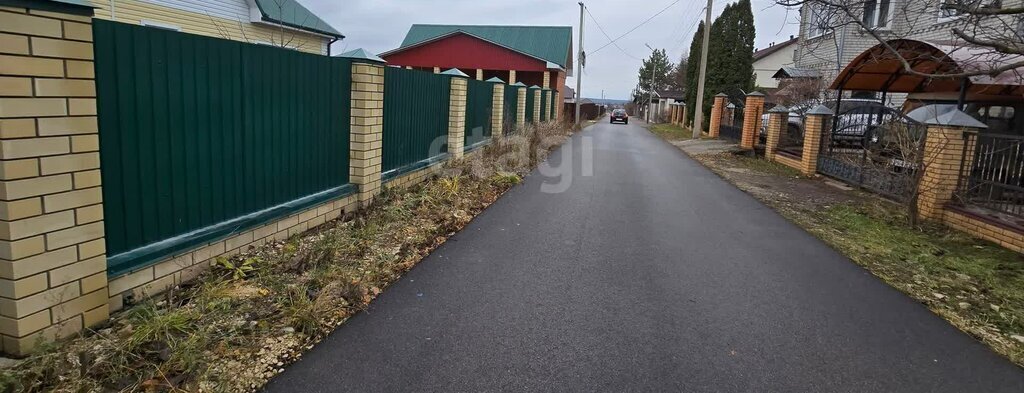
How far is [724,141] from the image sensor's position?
A: 22.5 m

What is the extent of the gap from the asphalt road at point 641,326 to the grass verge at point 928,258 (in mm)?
223

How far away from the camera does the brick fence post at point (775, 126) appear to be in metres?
15.3

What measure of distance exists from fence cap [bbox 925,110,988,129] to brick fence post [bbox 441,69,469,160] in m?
7.15

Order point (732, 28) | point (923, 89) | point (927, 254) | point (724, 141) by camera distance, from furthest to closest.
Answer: point (732, 28), point (724, 141), point (923, 89), point (927, 254)

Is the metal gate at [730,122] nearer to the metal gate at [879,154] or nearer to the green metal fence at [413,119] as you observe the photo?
the metal gate at [879,154]

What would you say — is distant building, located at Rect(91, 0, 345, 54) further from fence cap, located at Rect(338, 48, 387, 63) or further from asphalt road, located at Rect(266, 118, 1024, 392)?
asphalt road, located at Rect(266, 118, 1024, 392)

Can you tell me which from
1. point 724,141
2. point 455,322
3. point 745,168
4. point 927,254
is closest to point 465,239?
point 455,322

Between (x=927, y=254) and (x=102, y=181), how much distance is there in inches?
288

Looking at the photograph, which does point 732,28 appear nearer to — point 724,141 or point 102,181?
point 724,141

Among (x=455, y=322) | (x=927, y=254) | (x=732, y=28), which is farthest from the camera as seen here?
(x=732, y=28)

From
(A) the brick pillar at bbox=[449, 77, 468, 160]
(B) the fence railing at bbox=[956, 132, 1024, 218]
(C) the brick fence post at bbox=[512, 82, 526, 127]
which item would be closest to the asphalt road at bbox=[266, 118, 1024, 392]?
(B) the fence railing at bbox=[956, 132, 1024, 218]

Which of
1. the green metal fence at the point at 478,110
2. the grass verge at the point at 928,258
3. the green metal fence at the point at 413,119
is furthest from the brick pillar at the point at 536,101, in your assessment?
the grass verge at the point at 928,258

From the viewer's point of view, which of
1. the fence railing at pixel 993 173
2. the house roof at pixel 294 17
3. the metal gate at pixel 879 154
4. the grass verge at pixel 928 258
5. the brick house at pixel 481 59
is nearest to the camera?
the grass verge at pixel 928 258

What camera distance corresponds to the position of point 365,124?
6.63 metres
